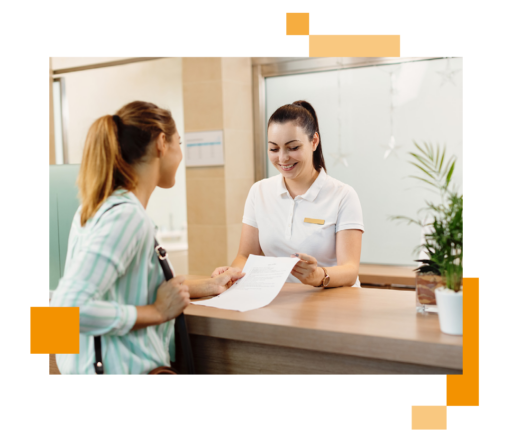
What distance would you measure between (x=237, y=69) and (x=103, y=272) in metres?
2.97

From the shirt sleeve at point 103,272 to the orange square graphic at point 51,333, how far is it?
0.04m

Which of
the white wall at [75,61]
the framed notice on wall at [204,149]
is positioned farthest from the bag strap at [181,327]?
the white wall at [75,61]

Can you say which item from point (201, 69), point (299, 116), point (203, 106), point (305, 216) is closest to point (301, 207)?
point (305, 216)

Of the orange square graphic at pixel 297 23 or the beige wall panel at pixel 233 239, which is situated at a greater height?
the orange square graphic at pixel 297 23

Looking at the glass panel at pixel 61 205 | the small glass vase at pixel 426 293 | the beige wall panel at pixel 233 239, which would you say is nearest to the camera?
the small glass vase at pixel 426 293

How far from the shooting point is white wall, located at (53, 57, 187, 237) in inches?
188

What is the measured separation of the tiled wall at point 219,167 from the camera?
379 cm

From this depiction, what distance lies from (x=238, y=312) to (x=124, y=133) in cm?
61

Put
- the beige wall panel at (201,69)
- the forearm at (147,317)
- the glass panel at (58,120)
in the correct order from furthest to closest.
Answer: the glass panel at (58,120) → the beige wall panel at (201,69) → the forearm at (147,317)

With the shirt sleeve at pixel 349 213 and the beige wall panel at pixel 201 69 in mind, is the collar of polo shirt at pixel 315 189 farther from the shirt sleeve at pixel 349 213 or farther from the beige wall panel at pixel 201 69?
the beige wall panel at pixel 201 69

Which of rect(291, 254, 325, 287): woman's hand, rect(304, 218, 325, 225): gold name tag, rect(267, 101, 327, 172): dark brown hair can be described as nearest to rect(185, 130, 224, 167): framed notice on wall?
rect(267, 101, 327, 172): dark brown hair

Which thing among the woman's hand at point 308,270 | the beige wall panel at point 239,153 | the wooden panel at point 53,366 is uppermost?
the beige wall panel at point 239,153

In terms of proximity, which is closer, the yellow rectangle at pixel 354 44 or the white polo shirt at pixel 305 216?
the yellow rectangle at pixel 354 44

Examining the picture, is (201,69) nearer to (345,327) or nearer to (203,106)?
(203,106)
